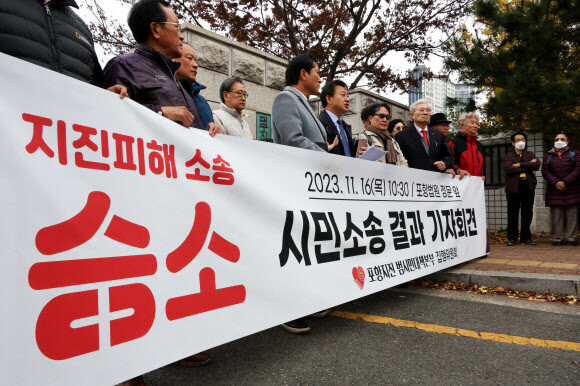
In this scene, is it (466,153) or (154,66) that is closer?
(154,66)

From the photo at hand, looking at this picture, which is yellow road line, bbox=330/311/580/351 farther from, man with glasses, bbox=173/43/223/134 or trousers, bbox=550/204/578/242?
trousers, bbox=550/204/578/242

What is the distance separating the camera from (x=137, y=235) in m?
1.66

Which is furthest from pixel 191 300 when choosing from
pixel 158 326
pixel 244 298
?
pixel 244 298

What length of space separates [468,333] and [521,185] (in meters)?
5.07

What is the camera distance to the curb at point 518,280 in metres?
3.50

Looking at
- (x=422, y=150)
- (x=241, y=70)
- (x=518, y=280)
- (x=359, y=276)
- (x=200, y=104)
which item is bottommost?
(x=518, y=280)

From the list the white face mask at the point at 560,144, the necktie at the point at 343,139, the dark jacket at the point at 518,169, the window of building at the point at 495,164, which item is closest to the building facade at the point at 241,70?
the necktie at the point at 343,139

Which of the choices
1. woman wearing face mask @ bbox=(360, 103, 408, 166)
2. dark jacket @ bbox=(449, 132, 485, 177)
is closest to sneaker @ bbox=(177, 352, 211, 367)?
woman wearing face mask @ bbox=(360, 103, 408, 166)

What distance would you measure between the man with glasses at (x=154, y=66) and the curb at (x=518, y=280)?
10.5ft

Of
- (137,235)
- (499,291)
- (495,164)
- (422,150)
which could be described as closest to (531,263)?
(499,291)

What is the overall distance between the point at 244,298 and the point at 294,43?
34.1 feet

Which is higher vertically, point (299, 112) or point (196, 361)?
point (299, 112)

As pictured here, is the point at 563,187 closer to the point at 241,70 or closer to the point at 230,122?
the point at 230,122

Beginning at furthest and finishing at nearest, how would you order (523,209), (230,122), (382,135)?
1. (523,209)
2. (382,135)
3. (230,122)
